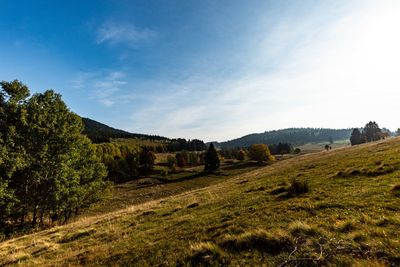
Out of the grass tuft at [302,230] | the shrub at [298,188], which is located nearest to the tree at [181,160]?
the shrub at [298,188]

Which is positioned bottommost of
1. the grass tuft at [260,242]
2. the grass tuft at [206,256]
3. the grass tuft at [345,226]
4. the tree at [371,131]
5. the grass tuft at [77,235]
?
the grass tuft at [77,235]

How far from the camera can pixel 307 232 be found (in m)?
7.98

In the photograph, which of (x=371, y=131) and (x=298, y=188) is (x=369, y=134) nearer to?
(x=371, y=131)

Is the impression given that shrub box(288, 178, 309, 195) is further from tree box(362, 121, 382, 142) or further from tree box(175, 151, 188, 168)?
tree box(362, 121, 382, 142)

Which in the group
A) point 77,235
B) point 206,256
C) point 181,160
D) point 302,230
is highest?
point 181,160

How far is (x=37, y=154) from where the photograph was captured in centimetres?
2441

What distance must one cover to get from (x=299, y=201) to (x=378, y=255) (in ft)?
24.0

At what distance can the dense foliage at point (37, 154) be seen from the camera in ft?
71.4

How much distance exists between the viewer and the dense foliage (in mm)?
21766

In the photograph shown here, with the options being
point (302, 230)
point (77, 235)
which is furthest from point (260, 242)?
point (77, 235)

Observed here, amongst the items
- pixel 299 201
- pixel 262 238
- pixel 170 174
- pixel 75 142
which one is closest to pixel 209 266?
pixel 262 238

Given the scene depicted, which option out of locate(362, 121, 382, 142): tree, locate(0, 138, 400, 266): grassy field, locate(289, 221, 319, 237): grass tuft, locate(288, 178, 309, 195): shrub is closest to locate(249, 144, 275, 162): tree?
locate(362, 121, 382, 142): tree

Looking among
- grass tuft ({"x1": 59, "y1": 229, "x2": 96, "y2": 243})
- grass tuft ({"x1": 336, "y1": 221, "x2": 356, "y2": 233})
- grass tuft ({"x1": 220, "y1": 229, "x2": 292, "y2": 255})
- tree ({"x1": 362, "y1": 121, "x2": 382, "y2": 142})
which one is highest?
tree ({"x1": 362, "y1": 121, "x2": 382, "y2": 142})

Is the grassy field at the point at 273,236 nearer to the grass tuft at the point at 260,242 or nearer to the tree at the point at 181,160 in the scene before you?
the grass tuft at the point at 260,242
